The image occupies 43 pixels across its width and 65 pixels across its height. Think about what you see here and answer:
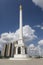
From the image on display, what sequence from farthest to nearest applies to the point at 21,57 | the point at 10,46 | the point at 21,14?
the point at 10,46 → the point at 21,14 → the point at 21,57

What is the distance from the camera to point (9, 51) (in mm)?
114938

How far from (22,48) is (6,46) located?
6333cm

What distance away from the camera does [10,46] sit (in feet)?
375

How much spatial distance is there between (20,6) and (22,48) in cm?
1735

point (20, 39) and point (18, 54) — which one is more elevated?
point (20, 39)

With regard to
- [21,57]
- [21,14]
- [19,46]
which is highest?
[21,14]

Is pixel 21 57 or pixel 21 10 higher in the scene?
pixel 21 10

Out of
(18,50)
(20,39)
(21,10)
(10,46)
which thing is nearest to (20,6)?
(21,10)

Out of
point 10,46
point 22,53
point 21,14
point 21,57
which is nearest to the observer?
point 21,57

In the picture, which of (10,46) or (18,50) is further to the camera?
(10,46)

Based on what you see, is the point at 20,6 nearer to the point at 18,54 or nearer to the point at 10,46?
the point at 18,54

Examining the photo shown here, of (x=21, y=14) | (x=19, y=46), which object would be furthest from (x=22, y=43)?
(x=21, y=14)

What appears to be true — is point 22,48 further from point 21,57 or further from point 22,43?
point 21,57

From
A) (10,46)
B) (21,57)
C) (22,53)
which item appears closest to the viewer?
(21,57)
